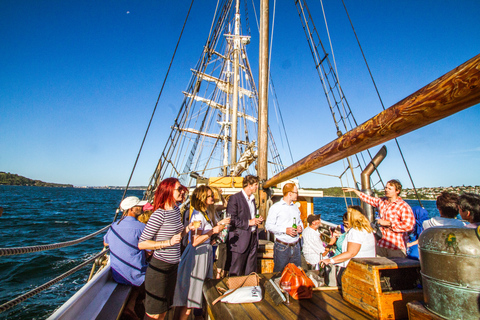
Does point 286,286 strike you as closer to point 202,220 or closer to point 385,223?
point 202,220

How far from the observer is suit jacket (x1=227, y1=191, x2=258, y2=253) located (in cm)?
296

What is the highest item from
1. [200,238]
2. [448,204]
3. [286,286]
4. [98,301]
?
[448,204]

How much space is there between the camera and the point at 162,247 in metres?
2.00

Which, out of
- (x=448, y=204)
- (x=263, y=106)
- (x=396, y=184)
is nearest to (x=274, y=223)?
(x=396, y=184)

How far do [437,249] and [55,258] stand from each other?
11.3 m

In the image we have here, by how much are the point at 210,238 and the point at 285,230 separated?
102 cm

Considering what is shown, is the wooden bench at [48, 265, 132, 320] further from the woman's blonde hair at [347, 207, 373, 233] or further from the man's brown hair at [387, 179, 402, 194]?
the man's brown hair at [387, 179, 402, 194]

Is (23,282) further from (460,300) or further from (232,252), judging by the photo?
(460,300)

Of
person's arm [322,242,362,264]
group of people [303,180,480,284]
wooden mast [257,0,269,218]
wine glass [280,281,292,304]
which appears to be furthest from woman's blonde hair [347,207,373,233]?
wooden mast [257,0,269,218]

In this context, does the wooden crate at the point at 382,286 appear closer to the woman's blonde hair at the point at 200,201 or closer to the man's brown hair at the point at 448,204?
the man's brown hair at the point at 448,204

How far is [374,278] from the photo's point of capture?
1.61m

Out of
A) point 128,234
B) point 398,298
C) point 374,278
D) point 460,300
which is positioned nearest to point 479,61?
point 460,300

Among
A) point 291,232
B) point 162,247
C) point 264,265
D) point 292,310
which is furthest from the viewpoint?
point 264,265

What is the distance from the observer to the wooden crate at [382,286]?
1.56 meters
